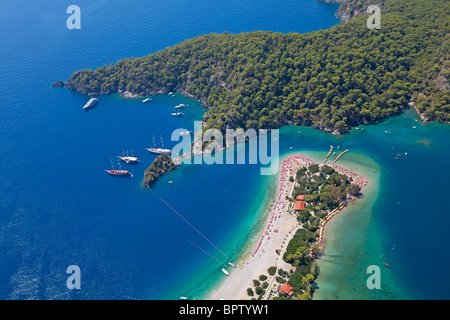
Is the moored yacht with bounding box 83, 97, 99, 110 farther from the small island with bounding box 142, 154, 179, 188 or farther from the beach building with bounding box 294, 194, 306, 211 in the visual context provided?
the beach building with bounding box 294, 194, 306, 211

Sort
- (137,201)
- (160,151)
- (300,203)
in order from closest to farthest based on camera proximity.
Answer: (300,203), (137,201), (160,151)

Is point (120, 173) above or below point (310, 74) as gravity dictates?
below

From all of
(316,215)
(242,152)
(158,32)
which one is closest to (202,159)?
(242,152)

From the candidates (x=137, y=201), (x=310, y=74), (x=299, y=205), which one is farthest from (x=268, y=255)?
(x=310, y=74)

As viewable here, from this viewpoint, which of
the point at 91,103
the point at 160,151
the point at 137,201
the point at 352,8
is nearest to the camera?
the point at 137,201

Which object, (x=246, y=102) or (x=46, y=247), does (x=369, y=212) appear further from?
(x=46, y=247)

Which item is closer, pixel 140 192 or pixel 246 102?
pixel 140 192

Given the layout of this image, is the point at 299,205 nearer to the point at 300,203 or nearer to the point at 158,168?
the point at 300,203
